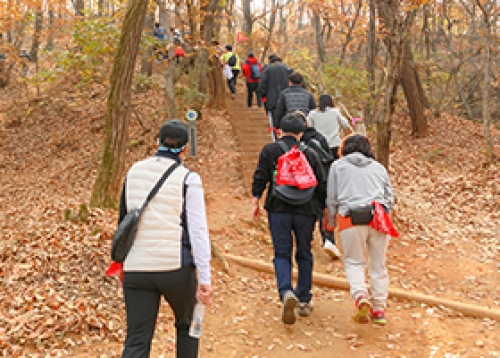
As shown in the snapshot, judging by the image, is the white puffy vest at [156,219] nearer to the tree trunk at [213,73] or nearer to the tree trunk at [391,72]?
the tree trunk at [391,72]

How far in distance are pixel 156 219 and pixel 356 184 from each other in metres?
2.43

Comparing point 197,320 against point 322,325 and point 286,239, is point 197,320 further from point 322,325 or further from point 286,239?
point 322,325

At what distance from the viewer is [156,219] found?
3365mm

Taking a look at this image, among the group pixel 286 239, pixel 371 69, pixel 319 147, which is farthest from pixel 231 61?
pixel 286 239

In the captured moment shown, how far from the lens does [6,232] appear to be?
30.7 feet

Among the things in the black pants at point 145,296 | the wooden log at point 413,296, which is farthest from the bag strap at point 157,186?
the wooden log at point 413,296

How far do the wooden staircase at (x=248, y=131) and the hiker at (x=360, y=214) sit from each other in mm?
5631

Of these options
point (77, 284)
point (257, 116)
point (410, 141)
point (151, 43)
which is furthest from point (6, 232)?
point (410, 141)

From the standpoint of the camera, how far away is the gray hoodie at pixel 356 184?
5.03 m

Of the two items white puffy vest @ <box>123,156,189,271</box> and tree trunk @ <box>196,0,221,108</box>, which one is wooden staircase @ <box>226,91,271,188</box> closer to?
tree trunk @ <box>196,0,221,108</box>

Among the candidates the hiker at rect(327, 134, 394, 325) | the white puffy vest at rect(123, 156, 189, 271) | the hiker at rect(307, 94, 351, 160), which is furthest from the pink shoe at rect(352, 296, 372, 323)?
the hiker at rect(307, 94, 351, 160)

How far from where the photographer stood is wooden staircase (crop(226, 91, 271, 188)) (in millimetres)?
11469

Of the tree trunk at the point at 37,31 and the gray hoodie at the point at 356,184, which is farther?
the tree trunk at the point at 37,31

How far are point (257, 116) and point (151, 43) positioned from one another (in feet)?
12.0
